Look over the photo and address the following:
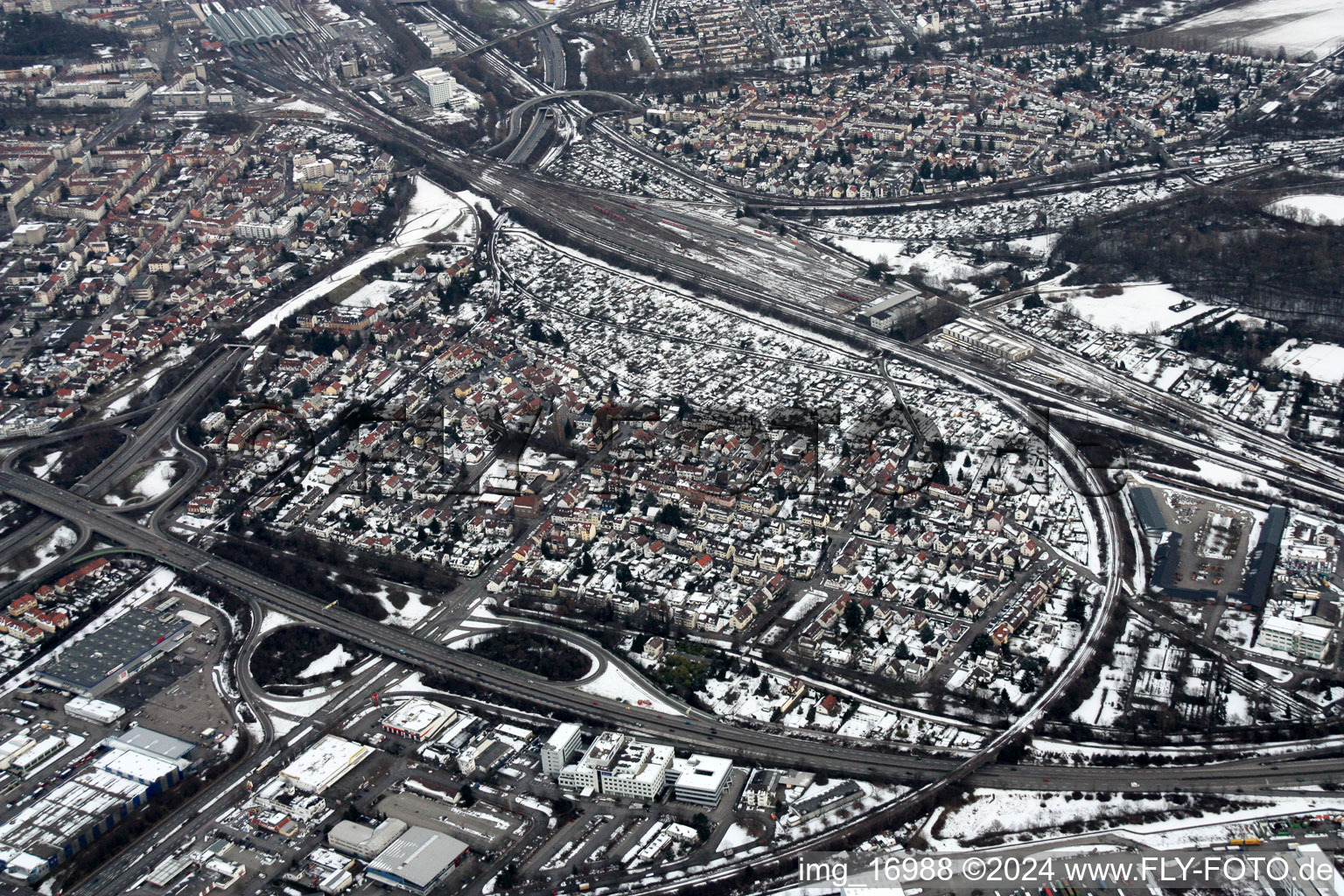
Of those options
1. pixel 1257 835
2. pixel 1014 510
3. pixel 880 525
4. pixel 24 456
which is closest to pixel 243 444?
pixel 24 456

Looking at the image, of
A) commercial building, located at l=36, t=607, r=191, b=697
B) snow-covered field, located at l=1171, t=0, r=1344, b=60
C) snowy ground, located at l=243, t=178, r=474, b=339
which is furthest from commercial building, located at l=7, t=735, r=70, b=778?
snow-covered field, located at l=1171, t=0, r=1344, b=60

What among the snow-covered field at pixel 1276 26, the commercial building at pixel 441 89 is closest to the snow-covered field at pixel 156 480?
the commercial building at pixel 441 89

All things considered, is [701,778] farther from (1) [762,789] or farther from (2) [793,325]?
(2) [793,325]

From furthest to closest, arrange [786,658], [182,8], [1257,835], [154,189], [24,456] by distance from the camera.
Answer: [182,8] → [154,189] → [24,456] → [786,658] → [1257,835]

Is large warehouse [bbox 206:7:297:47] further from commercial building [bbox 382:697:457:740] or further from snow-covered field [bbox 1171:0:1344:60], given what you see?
commercial building [bbox 382:697:457:740]

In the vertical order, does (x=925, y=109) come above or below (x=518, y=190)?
above

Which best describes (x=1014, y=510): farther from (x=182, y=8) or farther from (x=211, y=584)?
(x=182, y=8)
